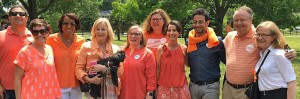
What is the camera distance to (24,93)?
16.0 feet

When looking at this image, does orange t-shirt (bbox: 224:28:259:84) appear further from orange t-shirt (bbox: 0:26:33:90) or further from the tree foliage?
the tree foliage

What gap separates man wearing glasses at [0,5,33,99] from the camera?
5.43m

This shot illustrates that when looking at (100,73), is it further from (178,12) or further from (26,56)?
(178,12)

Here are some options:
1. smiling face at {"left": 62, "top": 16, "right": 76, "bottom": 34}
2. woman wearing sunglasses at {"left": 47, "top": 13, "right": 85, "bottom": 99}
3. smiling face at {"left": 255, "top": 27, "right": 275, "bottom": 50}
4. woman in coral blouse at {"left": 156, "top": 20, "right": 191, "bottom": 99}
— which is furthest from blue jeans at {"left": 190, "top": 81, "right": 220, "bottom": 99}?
smiling face at {"left": 62, "top": 16, "right": 76, "bottom": 34}

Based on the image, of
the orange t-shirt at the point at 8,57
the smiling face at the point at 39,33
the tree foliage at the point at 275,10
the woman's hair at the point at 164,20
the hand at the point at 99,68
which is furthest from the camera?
the tree foliage at the point at 275,10

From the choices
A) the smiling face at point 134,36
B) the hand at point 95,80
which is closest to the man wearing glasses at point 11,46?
the hand at point 95,80

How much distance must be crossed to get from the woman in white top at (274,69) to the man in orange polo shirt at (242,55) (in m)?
0.33

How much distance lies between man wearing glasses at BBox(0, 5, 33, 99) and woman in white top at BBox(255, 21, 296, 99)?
323cm

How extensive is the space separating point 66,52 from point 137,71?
3.55 feet

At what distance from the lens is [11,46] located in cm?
543

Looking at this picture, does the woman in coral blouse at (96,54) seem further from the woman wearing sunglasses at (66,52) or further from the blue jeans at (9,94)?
the blue jeans at (9,94)

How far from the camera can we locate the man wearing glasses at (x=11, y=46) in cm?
543

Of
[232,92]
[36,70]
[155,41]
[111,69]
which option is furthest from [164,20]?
[36,70]

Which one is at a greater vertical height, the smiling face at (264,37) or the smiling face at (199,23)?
the smiling face at (199,23)
